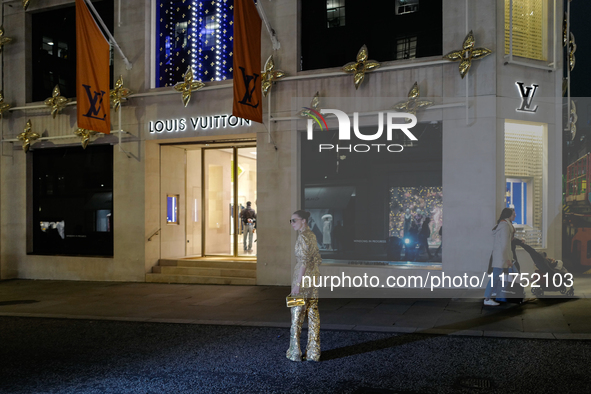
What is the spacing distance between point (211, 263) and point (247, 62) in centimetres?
590

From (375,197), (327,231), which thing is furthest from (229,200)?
(375,197)

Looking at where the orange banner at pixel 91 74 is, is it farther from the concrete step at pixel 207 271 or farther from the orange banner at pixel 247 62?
the orange banner at pixel 247 62

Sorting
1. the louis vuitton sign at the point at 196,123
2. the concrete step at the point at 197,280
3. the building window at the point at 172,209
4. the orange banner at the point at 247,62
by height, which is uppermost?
the orange banner at the point at 247,62

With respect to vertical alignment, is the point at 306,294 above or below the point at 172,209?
below

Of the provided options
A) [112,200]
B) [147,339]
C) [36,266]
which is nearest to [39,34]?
[112,200]

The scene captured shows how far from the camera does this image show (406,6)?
12812 mm

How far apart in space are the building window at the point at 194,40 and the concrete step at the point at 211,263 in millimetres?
5321

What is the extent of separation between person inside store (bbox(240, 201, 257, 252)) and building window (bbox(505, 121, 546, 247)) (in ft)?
25.1

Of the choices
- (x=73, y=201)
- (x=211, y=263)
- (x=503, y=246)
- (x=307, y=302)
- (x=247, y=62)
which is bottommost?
(x=211, y=263)

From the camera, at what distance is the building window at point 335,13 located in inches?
531

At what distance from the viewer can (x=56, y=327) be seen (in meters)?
9.33

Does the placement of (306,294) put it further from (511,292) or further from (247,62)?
(247,62)

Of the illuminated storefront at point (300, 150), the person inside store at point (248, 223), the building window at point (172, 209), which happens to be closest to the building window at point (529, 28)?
the illuminated storefront at point (300, 150)

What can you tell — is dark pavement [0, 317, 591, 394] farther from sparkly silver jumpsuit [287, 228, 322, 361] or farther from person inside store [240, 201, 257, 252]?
person inside store [240, 201, 257, 252]
